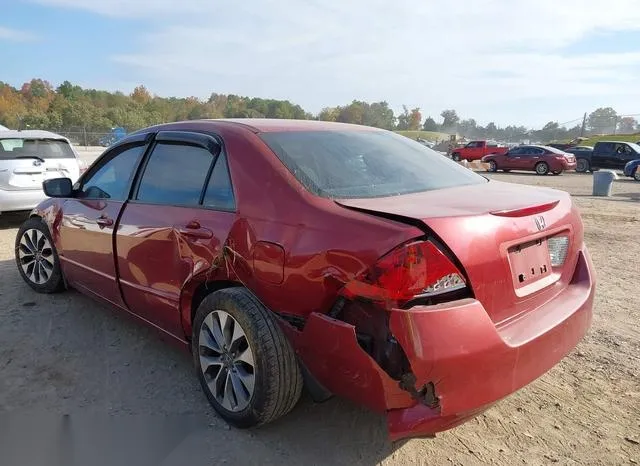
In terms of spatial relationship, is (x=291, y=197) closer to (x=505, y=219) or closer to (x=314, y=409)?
(x=505, y=219)

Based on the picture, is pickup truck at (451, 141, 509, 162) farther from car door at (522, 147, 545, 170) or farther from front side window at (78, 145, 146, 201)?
front side window at (78, 145, 146, 201)

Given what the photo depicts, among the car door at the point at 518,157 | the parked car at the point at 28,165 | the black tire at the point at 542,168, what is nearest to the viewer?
the parked car at the point at 28,165

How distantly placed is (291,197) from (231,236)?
415mm

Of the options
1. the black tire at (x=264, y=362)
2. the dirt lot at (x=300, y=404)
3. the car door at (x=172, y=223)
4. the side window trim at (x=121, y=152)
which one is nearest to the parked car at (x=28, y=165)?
the dirt lot at (x=300, y=404)

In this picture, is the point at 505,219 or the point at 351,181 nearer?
the point at 505,219

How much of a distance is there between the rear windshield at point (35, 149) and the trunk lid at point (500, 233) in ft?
23.9

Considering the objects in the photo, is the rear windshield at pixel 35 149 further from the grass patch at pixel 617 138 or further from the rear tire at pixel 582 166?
the grass patch at pixel 617 138

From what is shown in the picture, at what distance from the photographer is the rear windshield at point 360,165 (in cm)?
262

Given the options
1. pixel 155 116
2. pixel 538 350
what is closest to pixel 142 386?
pixel 538 350

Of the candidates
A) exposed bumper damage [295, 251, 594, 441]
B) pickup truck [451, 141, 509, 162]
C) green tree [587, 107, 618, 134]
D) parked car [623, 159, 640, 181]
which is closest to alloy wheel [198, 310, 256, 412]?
exposed bumper damage [295, 251, 594, 441]

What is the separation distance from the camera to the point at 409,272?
2018 mm

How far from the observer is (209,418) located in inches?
111

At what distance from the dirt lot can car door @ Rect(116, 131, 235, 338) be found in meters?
0.39

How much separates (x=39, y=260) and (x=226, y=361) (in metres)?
2.92
